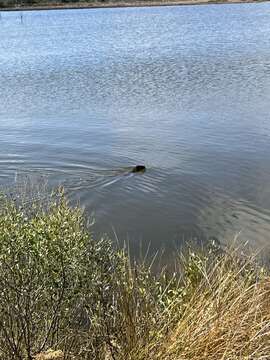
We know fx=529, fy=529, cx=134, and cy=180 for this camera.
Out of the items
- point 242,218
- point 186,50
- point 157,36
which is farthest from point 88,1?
point 242,218

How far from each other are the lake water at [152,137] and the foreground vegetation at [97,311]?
13.0 feet

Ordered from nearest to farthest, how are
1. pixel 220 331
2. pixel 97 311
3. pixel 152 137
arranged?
pixel 220 331 → pixel 97 311 → pixel 152 137

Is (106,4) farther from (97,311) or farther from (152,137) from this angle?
(97,311)

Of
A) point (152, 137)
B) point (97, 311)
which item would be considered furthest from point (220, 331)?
point (152, 137)

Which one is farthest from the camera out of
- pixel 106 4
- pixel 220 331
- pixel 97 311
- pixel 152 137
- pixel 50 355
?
pixel 106 4

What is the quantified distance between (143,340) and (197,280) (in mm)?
1340

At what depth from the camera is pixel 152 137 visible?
13.8 m

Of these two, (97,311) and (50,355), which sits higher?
(97,311)

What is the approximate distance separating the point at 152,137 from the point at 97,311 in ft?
32.6

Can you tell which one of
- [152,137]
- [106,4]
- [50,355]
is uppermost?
[106,4]

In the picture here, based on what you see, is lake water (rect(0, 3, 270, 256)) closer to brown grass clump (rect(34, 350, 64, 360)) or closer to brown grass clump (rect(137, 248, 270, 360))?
brown grass clump (rect(137, 248, 270, 360))

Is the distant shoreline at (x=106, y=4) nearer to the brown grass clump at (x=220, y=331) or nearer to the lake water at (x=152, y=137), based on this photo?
the lake water at (x=152, y=137)

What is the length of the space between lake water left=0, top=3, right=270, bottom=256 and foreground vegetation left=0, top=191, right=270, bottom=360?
3.97 metres

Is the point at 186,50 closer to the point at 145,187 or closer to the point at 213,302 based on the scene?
the point at 145,187
